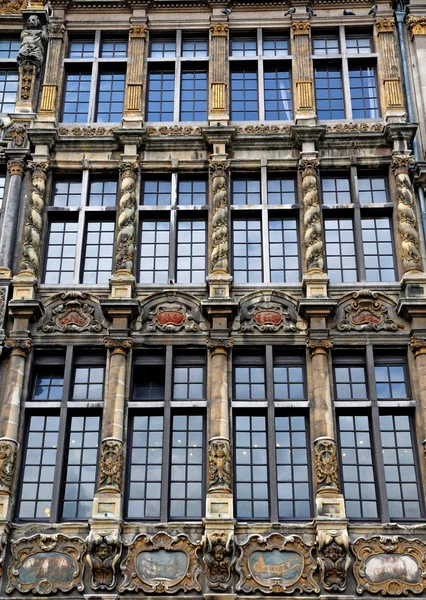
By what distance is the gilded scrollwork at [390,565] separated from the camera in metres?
17.2

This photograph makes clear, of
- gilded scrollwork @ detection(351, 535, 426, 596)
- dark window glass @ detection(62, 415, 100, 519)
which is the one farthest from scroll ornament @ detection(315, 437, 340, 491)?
dark window glass @ detection(62, 415, 100, 519)

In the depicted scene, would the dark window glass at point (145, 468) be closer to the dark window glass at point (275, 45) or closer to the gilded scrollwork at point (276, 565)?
the gilded scrollwork at point (276, 565)

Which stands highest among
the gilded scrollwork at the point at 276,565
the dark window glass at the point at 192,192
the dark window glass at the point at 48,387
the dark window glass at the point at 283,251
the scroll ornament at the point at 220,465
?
the dark window glass at the point at 192,192

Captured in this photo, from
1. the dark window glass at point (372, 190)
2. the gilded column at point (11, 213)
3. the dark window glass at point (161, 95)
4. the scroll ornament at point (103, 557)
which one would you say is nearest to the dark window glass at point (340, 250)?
the dark window glass at point (372, 190)

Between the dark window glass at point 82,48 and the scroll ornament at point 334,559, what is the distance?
14217mm

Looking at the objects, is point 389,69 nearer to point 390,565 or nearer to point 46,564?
point 390,565

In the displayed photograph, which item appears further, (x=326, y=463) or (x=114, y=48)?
(x=114, y=48)

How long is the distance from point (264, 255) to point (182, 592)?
791 centimetres

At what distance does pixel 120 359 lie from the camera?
64.4 ft

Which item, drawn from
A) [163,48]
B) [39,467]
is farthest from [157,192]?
[39,467]

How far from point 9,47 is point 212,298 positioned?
10037mm

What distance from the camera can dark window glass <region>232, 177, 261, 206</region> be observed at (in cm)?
2217

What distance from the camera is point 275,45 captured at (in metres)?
24.4

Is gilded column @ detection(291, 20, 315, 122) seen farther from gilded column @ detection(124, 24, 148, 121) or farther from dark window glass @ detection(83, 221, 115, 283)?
dark window glass @ detection(83, 221, 115, 283)
